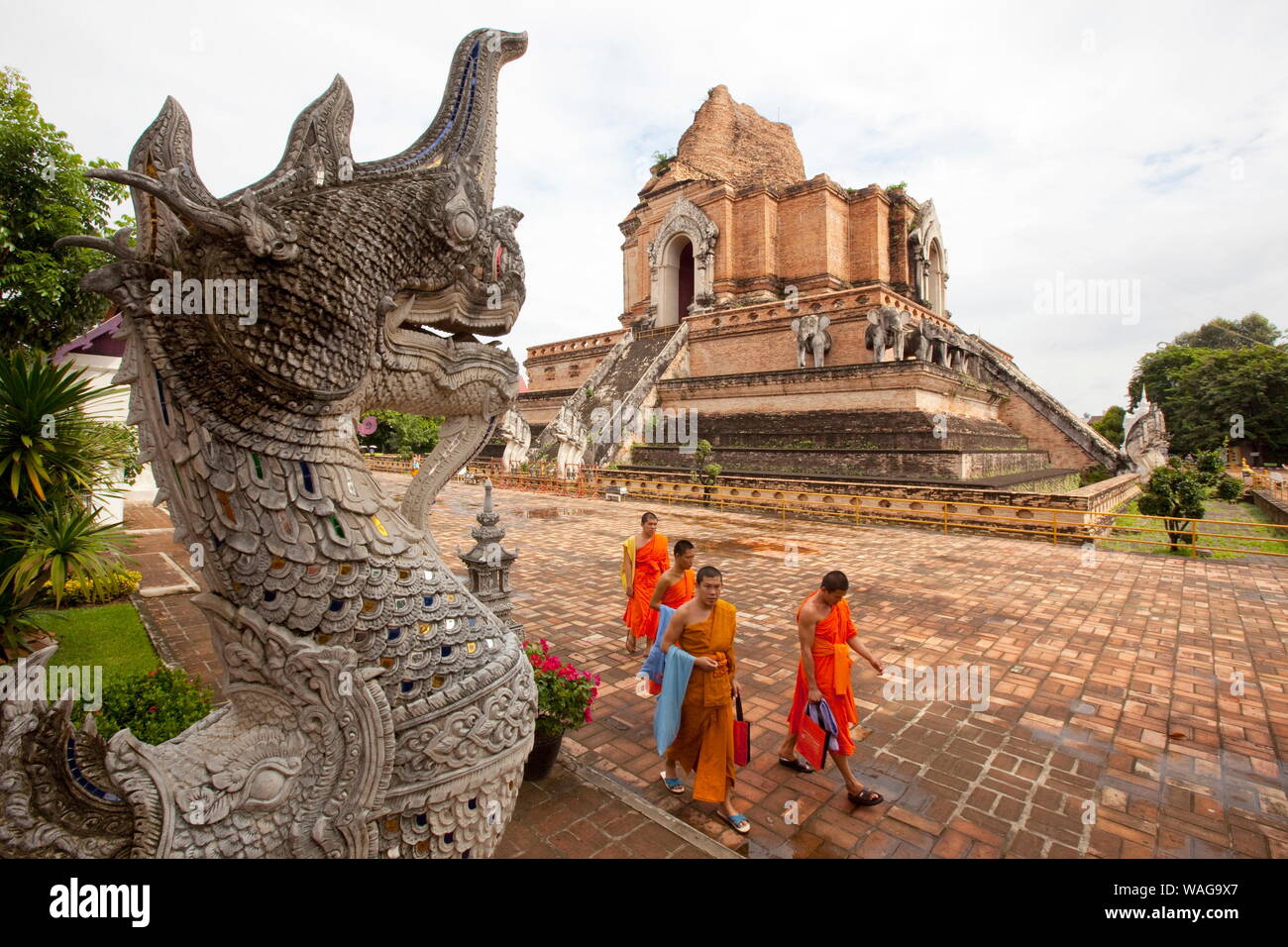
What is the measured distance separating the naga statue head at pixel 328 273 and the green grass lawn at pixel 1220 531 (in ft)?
34.5

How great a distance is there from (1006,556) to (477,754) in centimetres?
1038

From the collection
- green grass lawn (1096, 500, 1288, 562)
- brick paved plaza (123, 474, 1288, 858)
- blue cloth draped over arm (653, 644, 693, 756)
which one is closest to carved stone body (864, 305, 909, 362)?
green grass lawn (1096, 500, 1288, 562)

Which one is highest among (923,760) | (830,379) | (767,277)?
(767,277)

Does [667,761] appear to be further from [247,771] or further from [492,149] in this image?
[492,149]

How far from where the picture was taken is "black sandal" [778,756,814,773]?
3.80 meters

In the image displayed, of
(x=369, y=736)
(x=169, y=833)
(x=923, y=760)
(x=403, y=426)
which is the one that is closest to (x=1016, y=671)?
(x=923, y=760)

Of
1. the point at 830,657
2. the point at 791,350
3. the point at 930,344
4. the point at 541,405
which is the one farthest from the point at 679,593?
the point at 541,405

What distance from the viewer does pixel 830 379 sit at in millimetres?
18406

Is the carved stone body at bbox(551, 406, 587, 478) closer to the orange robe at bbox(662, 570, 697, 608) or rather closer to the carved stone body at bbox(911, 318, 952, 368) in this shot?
the carved stone body at bbox(911, 318, 952, 368)

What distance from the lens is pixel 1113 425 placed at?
3994 cm

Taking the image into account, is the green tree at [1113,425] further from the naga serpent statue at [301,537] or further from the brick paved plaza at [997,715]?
the naga serpent statue at [301,537]

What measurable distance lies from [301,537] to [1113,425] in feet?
162

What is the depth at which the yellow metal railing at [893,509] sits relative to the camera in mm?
10914

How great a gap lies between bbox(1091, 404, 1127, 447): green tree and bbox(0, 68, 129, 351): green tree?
154ft
